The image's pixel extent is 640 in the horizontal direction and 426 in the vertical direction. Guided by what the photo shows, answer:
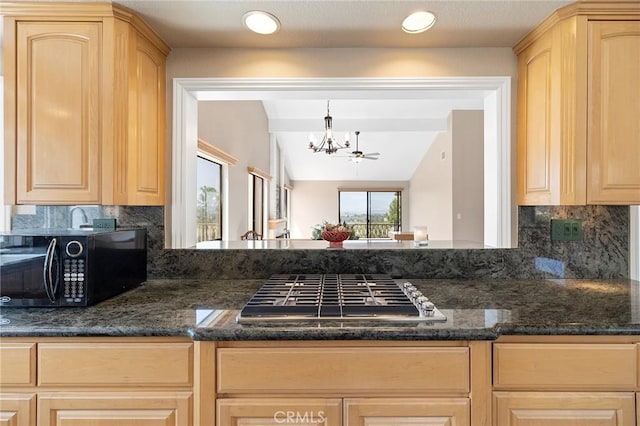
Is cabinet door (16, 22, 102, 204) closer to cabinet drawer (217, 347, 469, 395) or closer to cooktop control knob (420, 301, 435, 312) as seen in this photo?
cabinet drawer (217, 347, 469, 395)

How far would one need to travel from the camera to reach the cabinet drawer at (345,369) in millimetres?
1089

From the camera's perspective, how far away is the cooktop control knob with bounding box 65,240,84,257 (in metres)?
1.31

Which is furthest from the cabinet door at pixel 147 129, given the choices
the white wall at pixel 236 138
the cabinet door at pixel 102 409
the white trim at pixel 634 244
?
the white trim at pixel 634 244

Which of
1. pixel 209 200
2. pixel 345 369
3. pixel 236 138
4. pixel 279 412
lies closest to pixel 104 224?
pixel 279 412

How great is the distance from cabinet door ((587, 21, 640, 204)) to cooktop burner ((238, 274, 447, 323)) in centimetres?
86

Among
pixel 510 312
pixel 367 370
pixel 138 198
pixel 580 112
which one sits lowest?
pixel 367 370

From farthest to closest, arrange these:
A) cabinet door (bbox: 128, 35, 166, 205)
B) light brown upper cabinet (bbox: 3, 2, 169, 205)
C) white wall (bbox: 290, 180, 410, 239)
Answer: white wall (bbox: 290, 180, 410, 239)
cabinet door (bbox: 128, 35, 166, 205)
light brown upper cabinet (bbox: 3, 2, 169, 205)

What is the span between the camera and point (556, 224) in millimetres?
1761

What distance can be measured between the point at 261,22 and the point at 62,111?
0.88 m

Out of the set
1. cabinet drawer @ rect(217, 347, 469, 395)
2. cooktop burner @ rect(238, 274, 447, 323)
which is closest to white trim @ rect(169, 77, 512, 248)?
cooktop burner @ rect(238, 274, 447, 323)

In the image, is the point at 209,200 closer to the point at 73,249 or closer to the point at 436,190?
the point at 73,249

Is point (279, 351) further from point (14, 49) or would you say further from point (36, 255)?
point (14, 49)

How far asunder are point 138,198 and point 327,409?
1.13 m

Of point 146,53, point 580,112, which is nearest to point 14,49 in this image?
point 146,53
